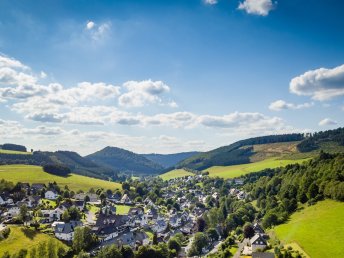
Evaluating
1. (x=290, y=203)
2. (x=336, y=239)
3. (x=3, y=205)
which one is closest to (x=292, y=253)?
(x=336, y=239)

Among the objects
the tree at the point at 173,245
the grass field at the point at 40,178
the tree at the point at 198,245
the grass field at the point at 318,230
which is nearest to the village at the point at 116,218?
the tree at the point at 198,245

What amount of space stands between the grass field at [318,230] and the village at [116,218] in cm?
662

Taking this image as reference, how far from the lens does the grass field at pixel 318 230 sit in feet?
232

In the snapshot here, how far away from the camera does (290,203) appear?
107188mm

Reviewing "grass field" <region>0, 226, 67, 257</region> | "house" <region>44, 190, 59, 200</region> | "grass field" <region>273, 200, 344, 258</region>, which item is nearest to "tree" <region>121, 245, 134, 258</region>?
"grass field" <region>0, 226, 67, 257</region>

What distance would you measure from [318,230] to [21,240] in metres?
67.0

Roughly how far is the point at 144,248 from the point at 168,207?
84.9 meters

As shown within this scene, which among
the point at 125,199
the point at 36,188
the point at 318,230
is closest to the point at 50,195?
the point at 36,188

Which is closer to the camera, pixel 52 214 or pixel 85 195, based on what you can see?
pixel 52 214

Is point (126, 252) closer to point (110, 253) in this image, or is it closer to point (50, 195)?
point (110, 253)

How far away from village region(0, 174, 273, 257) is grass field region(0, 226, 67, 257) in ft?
12.3

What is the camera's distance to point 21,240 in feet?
275

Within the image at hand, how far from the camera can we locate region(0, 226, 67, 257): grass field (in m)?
78.3

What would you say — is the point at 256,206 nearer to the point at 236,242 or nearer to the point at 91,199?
the point at 236,242
